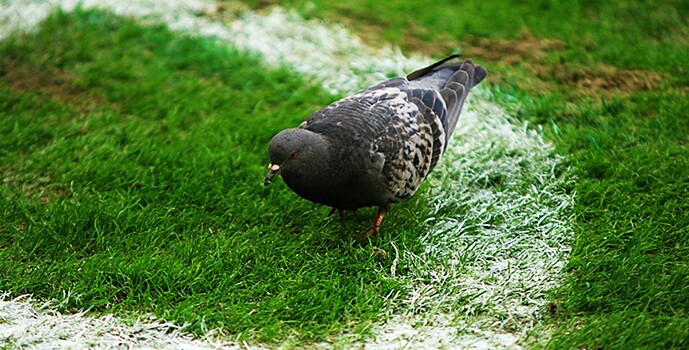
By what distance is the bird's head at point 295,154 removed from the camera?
12.8ft

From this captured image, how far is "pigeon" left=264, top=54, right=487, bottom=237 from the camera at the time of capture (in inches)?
156

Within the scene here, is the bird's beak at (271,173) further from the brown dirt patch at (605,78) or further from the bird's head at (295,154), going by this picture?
the brown dirt patch at (605,78)

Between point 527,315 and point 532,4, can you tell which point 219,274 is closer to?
point 527,315

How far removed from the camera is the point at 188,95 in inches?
242

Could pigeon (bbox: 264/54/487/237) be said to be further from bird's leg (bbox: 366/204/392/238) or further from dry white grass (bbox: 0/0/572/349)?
dry white grass (bbox: 0/0/572/349)

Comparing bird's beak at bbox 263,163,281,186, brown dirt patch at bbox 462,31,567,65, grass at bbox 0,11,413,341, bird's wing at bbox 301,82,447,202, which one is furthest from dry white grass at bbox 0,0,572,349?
bird's beak at bbox 263,163,281,186

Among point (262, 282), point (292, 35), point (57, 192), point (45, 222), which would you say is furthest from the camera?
point (292, 35)

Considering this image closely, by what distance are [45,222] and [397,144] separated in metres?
2.17

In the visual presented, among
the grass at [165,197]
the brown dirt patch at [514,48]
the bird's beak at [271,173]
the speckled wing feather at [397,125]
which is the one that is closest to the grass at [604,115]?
the brown dirt patch at [514,48]

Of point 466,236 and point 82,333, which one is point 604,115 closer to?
point 466,236

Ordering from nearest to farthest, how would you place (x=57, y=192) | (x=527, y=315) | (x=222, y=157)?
(x=527, y=315) → (x=57, y=192) → (x=222, y=157)

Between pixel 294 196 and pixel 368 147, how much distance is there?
0.92 m

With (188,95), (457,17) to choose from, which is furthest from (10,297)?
(457,17)

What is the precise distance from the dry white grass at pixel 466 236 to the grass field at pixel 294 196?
0.02 metres
